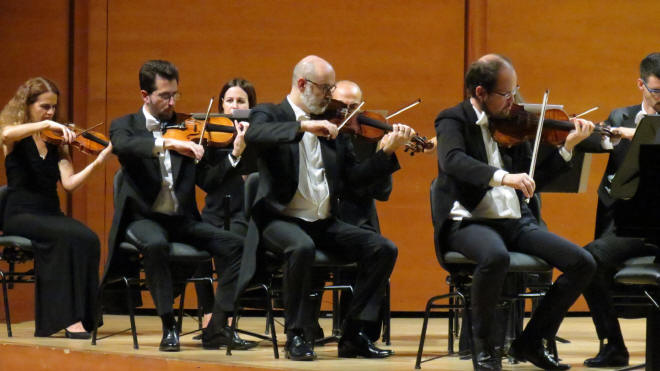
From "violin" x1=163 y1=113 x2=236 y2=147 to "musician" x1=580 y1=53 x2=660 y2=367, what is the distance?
1.50 m

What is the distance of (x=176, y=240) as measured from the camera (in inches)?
150

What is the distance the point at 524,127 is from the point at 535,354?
2.56ft

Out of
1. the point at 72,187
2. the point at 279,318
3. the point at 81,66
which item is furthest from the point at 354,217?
the point at 81,66

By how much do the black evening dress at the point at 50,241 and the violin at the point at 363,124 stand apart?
1.40 metres

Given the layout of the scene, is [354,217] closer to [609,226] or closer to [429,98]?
[609,226]

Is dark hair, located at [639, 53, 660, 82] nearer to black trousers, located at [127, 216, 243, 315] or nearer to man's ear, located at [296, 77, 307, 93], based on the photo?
man's ear, located at [296, 77, 307, 93]

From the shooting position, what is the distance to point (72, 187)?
4.33m

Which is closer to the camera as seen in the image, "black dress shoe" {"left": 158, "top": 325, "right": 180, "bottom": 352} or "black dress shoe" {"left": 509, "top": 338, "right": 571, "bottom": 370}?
"black dress shoe" {"left": 509, "top": 338, "right": 571, "bottom": 370}

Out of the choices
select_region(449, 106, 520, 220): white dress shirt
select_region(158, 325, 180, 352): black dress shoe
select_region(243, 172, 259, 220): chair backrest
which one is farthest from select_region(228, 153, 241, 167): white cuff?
select_region(449, 106, 520, 220): white dress shirt

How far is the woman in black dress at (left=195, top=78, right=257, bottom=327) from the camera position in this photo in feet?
13.1

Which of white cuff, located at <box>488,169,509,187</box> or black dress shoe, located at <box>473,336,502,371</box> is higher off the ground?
white cuff, located at <box>488,169,509,187</box>

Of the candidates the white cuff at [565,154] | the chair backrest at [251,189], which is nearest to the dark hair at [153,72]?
the chair backrest at [251,189]

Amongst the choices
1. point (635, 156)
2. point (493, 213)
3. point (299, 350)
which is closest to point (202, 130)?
point (299, 350)

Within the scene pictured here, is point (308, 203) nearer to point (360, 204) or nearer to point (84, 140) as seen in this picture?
point (360, 204)
